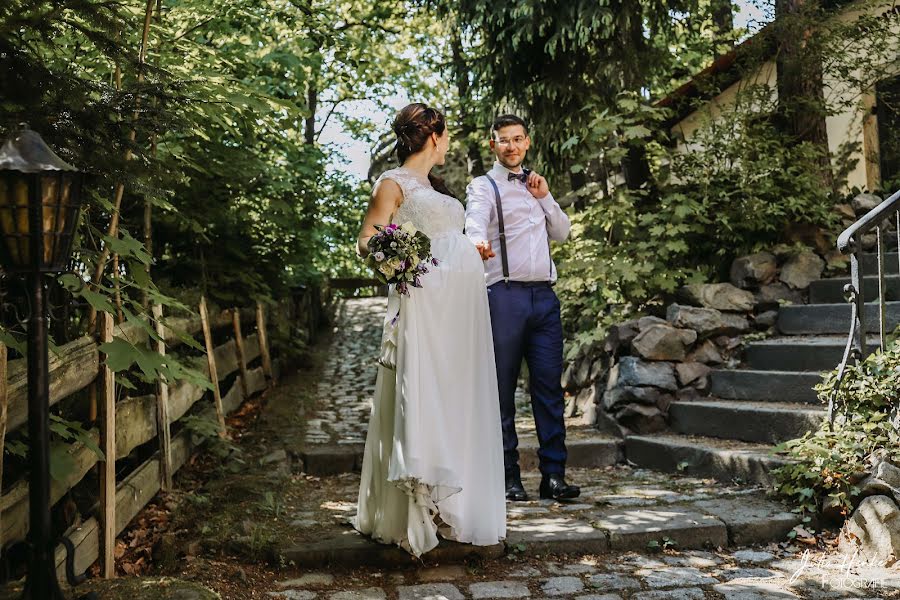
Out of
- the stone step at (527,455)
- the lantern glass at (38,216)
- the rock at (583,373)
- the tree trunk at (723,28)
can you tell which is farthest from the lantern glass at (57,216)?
the tree trunk at (723,28)

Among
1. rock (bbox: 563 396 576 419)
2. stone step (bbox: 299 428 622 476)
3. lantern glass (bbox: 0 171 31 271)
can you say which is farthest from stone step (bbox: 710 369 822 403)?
lantern glass (bbox: 0 171 31 271)

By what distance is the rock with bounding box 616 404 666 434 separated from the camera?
6.35 metres

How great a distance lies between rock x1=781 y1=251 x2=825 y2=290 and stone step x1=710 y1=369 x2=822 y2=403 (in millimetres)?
1114

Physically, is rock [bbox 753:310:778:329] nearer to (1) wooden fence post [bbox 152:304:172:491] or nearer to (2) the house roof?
(2) the house roof

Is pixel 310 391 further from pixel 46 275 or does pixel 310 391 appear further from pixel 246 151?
pixel 46 275

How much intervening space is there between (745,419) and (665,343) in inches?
40.2

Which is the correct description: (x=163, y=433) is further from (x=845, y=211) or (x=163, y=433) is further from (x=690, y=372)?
(x=845, y=211)

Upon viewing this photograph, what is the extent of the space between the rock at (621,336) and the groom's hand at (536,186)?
2.22 meters

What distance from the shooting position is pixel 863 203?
7883 mm

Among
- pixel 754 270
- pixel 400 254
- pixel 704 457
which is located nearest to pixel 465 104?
pixel 754 270

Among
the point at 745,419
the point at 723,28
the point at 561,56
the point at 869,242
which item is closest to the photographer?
the point at 745,419

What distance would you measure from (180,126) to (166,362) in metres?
0.88

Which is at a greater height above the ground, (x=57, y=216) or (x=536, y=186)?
(x=536, y=186)

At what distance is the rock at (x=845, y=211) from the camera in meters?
7.72
